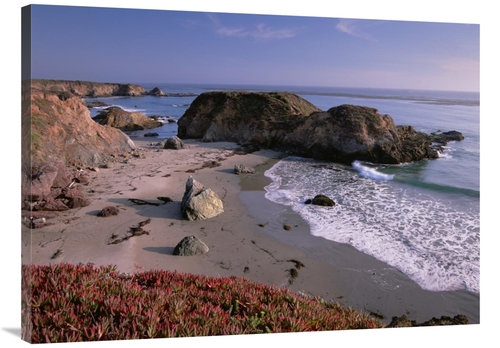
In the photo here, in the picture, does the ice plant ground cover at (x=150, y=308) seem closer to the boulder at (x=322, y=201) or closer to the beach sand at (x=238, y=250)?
the beach sand at (x=238, y=250)

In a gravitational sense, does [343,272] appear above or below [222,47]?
below

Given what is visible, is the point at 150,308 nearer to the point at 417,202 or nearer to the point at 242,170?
the point at 417,202

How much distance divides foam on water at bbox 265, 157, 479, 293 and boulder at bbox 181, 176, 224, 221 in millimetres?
1986

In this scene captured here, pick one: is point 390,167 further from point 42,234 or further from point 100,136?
point 42,234

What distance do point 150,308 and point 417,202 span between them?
7.81 meters

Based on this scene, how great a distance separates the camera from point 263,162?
1586 cm

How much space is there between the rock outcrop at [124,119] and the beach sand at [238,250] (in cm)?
1312

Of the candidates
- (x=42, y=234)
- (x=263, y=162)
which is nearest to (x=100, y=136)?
(x=263, y=162)

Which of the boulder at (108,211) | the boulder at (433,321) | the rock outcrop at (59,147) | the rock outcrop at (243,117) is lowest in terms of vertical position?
the boulder at (433,321)

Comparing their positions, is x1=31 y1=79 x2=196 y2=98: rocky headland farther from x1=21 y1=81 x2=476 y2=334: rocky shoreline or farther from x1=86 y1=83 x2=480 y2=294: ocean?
x1=86 y1=83 x2=480 y2=294: ocean

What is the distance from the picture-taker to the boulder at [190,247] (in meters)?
7.36

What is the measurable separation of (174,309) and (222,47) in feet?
18.4

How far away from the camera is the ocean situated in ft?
24.4

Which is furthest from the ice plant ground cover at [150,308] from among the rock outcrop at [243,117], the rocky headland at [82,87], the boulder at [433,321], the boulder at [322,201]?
the rock outcrop at [243,117]
